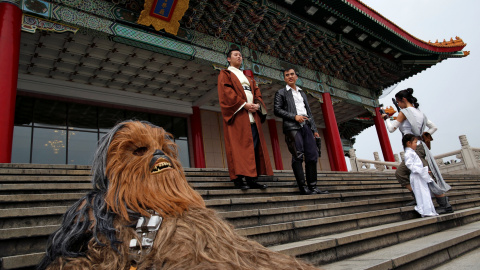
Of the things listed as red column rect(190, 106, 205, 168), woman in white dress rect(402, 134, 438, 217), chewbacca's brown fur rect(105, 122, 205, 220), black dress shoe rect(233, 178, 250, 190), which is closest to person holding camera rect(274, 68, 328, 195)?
black dress shoe rect(233, 178, 250, 190)

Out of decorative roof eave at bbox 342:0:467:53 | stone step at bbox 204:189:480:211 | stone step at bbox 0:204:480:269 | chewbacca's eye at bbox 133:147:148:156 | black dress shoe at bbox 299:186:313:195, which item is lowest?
stone step at bbox 0:204:480:269

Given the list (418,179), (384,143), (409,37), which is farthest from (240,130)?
(384,143)

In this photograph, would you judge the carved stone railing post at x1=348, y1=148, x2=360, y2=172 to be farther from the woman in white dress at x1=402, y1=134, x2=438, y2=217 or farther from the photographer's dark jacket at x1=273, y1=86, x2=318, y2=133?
the photographer's dark jacket at x1=273, y1=86, x2=318, y2=133

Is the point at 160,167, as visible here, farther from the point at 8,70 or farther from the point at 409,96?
the point at 8,70

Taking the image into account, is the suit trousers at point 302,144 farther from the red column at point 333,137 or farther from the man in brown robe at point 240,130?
the red column at point 333,137

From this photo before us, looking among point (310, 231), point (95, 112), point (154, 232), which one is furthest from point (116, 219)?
point (95, 112)

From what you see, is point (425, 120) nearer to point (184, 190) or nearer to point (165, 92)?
point (184, 190)

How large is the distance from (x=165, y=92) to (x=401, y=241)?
8252mm

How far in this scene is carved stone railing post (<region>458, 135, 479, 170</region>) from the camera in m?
11.2

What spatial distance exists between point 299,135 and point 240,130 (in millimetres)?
794

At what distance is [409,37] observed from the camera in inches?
425

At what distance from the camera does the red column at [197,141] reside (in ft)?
32.4

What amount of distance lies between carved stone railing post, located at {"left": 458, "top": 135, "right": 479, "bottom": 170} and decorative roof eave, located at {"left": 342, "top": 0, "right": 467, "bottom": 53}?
341 cm

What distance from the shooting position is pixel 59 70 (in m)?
7.68
